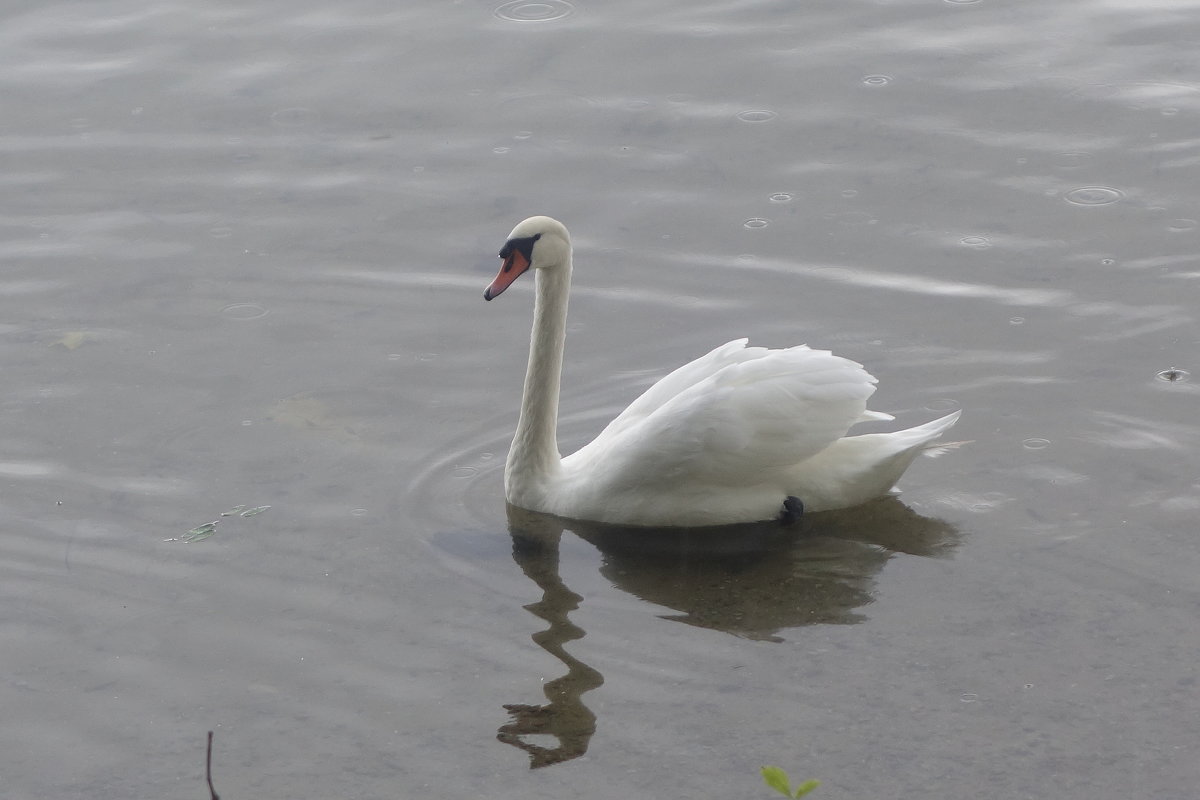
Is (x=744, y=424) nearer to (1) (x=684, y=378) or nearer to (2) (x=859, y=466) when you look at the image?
(1) (x=684, y=378)

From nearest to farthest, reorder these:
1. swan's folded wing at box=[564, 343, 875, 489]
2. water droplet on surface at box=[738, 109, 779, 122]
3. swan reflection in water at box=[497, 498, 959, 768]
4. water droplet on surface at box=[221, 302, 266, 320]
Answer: swan reflection in water at box=[497, 498, 959, 768] → swan's folded wing at box=[564, 343, 875, 489] → water droplet on surface at box=[221, 302, 266, 320] → water droplet on surface at box=[738, 109, 779, 122]

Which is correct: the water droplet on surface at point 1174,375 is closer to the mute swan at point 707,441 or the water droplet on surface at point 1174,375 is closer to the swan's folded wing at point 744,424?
the mute swan at point 707,441

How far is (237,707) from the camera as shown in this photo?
573cm

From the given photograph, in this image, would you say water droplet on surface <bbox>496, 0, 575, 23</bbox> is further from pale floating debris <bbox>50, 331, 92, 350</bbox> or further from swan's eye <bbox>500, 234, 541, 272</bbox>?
swan's eye <bbox>500, 234, 541, 272</bbox>

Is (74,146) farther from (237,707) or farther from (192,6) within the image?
(237,707)

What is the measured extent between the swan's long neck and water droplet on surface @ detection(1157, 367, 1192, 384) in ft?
9.14

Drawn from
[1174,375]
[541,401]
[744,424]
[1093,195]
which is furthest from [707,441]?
[1093,195]

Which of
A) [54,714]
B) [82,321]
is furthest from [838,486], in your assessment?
[82,321]

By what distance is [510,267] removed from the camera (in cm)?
688

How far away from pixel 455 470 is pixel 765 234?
2.67 m

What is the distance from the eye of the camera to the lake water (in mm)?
5535

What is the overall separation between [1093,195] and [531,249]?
3930mm

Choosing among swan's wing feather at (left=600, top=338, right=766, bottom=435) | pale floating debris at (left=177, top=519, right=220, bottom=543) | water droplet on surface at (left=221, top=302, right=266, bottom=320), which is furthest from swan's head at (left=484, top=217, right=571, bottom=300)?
water droplet on surface at (left=221, top=302, right=266, bottom=320)

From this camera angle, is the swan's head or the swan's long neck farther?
the swan's long neck
